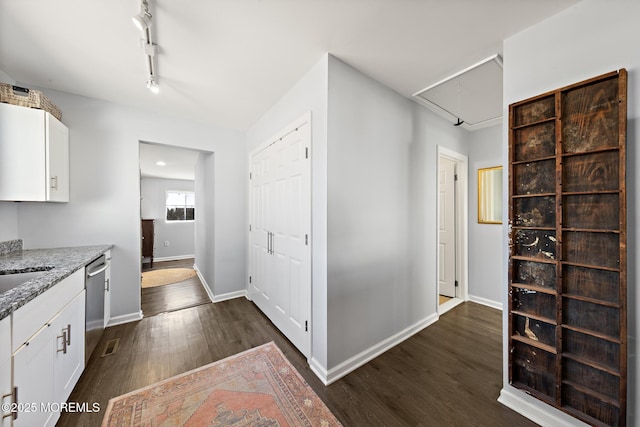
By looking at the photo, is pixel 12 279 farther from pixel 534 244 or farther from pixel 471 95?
pixel 471 95

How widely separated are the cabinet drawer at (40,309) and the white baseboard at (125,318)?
139 centimetres

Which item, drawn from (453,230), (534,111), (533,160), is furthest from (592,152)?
(453,230)

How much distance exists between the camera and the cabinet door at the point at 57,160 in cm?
205

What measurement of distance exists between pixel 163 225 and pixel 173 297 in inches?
157

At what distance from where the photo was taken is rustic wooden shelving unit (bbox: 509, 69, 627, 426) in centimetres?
121

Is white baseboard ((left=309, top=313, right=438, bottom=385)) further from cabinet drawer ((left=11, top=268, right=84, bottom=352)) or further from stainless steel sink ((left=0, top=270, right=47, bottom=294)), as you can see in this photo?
stainless steel sink ((left=0, top=270, right=47, bottom=294))

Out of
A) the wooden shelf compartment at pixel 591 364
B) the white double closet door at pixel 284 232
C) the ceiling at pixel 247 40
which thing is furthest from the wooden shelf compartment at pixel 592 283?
the white double closet door at pixel 284 232

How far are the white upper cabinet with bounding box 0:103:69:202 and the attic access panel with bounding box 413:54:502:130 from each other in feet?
11.7

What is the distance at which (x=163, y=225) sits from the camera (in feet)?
22.0

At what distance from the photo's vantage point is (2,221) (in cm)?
209

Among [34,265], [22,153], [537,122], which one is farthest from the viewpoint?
[22,153]

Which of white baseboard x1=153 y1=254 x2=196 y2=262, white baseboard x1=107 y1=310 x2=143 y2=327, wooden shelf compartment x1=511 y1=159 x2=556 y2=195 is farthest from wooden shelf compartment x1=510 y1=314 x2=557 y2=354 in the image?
white baseboard x1=153 y1=254 x2=196 y2=262

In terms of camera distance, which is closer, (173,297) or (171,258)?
(173,297)

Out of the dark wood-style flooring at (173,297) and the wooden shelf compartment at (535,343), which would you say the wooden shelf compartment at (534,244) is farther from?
the dark wood-style flooring at (173,297)
